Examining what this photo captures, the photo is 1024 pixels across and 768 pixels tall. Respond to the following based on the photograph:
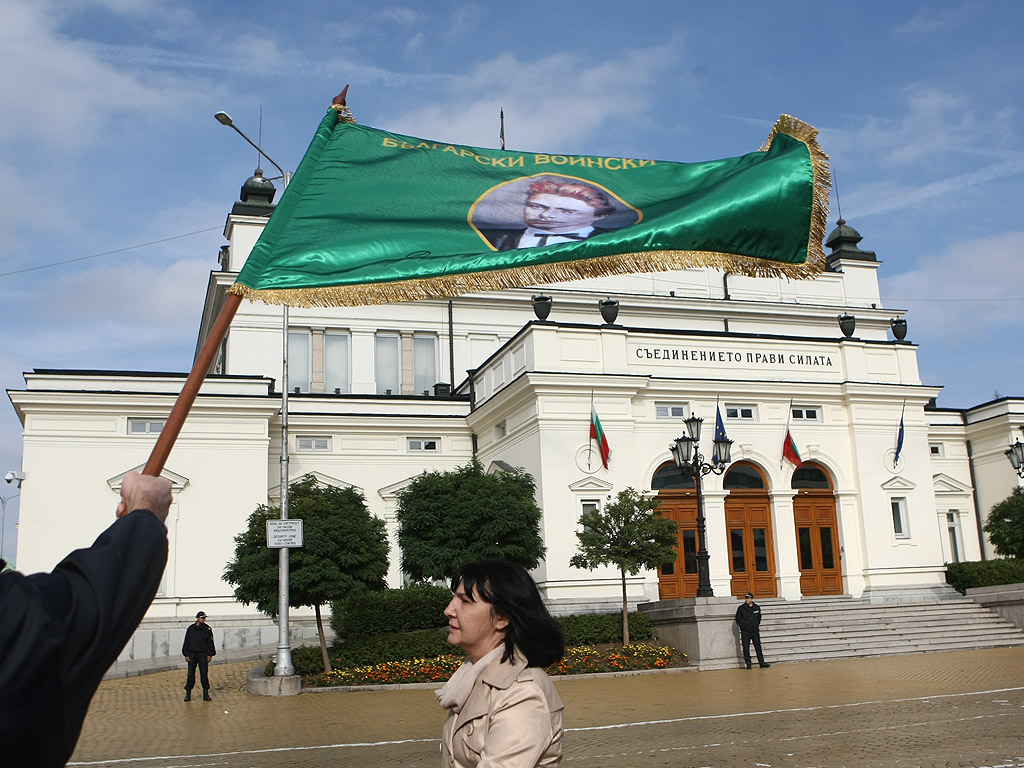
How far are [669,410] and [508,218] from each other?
88.1 feet

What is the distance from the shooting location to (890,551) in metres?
33.4

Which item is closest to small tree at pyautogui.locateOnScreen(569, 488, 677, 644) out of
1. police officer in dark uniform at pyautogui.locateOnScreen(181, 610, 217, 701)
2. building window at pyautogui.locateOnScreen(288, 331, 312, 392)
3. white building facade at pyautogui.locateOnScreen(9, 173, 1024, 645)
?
white building facade at pyautogui.locateOnScreen(9, 173, 1024, 645)

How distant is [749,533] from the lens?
32.9 m

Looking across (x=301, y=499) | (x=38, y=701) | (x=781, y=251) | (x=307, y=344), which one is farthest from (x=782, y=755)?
(x=307, y=344)

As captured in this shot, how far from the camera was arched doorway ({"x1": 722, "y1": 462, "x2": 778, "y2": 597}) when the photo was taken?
3256cm

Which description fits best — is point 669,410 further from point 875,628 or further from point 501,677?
point 501,677

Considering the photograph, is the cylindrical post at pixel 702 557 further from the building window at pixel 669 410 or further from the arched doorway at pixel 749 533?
the arched doorway at pixel 749 533

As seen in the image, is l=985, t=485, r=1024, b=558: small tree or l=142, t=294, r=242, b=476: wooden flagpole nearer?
l=142, t=294, r=242, b=476: wooden flagpole

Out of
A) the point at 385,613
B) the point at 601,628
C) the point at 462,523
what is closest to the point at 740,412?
the point at 601,628

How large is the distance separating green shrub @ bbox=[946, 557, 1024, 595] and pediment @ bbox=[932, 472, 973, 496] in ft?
23.7

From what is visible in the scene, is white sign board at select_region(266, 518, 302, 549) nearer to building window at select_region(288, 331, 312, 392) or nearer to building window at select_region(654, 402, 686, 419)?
building window at select_region(654, 402, 686, 419)

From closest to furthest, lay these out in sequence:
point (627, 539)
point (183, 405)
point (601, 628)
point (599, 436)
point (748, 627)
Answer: point (183, 405) < point (748, 627) < point (627, 539) < point (601, 628) < point (599, 436)

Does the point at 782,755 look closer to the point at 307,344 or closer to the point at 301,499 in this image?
the point at 301,499

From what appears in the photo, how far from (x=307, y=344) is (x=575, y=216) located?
36077 mm
